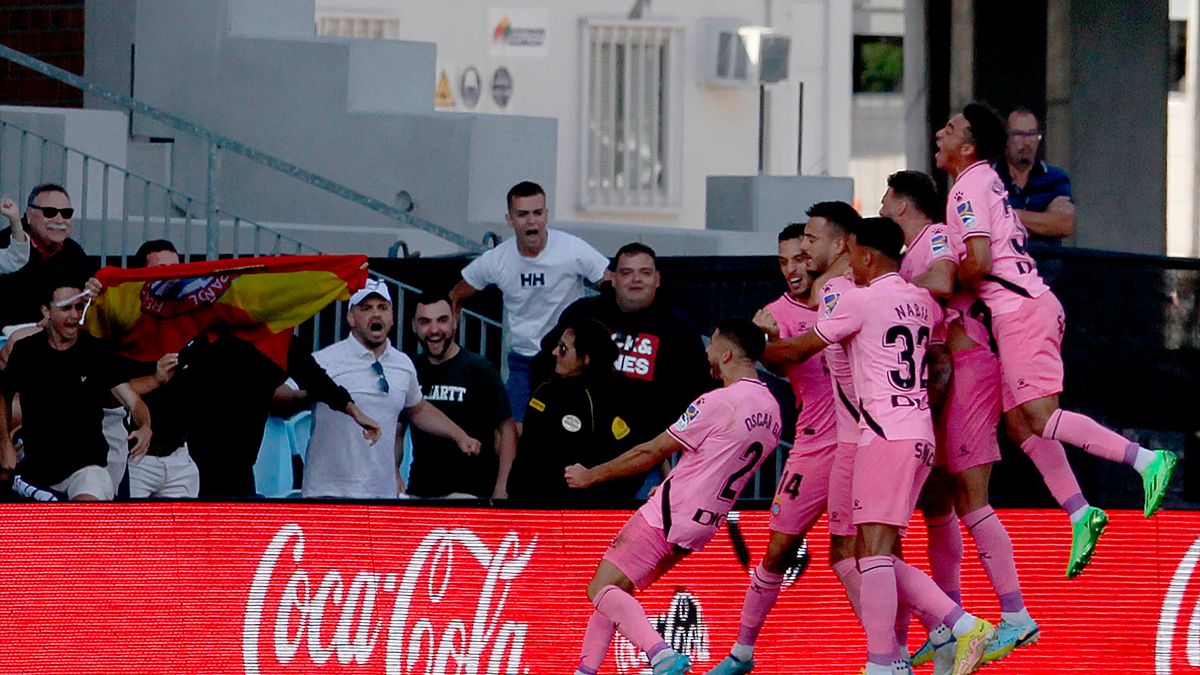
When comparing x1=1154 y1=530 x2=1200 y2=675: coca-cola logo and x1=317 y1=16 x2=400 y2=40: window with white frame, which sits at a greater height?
x1=317 y1=16 x2=400 y2=40: window with white frame

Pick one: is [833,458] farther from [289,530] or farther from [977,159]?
[289,530]

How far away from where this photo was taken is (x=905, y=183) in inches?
416

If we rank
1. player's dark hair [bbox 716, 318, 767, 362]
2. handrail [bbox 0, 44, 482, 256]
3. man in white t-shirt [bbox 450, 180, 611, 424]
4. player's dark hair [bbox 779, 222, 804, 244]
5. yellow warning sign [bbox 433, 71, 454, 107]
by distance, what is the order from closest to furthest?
1. player's dark hair [bbox 716, 318, 767, 362]
2. player's dark hair [bbox 779, 222, 804, 244]
3. man in white t-shirt [bbox 450, 180, 611, 424]
4. handrail [bbox 0, 44, 482, 256]
5. yellow warning sign [bbox 433, 71, 454, 107]

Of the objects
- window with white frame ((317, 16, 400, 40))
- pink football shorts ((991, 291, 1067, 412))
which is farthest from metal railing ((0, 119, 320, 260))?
window with white frame ((317, 16, 400, 40))

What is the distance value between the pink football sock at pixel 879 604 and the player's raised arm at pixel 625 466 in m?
1.22

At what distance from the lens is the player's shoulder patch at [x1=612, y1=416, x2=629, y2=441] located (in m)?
11.7

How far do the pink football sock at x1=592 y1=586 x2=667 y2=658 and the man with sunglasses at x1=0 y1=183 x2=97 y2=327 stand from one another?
4130 millimetres

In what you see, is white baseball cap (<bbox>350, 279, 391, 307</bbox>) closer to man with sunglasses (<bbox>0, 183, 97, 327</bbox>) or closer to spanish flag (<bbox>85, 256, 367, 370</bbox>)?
spanish flag (<bbox>85, 256, 367, 370</bbox>)

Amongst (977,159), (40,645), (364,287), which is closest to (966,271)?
(977,159)

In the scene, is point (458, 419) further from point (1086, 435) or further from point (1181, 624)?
point (1181, 624)

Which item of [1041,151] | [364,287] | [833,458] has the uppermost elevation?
[1041,151]

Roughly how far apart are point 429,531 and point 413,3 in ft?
49.8

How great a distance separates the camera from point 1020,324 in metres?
10.2

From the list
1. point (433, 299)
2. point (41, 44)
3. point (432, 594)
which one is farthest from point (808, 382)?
point (41, 44)
